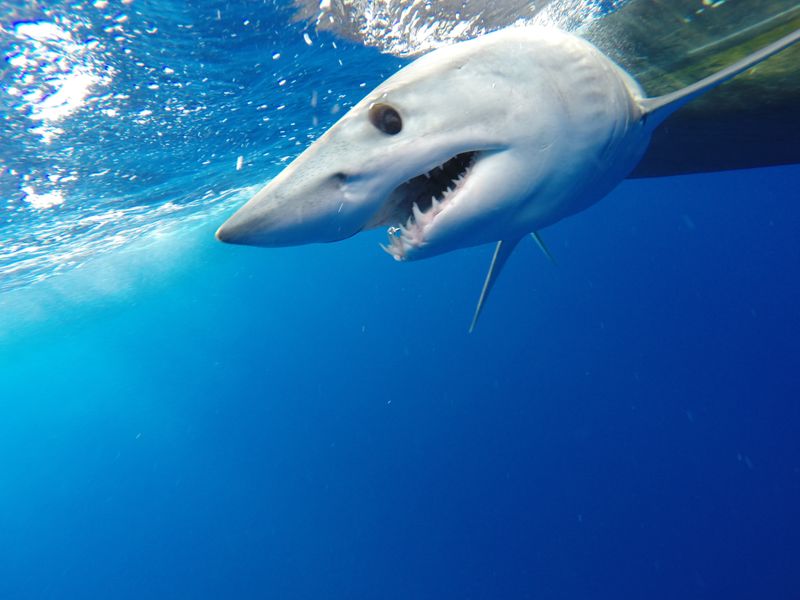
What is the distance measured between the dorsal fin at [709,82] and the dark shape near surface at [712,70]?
4.89ft

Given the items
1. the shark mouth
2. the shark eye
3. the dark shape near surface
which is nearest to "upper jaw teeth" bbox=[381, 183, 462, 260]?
the shark mouth

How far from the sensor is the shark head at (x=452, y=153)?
1.61 metres

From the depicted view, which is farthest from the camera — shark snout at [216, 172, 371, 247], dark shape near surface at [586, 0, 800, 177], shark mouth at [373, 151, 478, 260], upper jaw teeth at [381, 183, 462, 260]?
dark shape near surface at [586, 0, 800, 177]

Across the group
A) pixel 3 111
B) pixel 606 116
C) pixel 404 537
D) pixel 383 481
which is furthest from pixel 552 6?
pixel 383 481

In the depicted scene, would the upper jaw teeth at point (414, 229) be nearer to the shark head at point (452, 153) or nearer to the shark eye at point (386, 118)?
the shark head at point (452, 153)

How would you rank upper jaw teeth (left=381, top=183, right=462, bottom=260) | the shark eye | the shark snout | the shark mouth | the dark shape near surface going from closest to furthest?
the shark snout, the shark eye, upper jaw teeth (left=381, top=183, right=462, bottom=260), the shark mouth, the dark shape near surface

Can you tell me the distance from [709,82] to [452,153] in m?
1.35

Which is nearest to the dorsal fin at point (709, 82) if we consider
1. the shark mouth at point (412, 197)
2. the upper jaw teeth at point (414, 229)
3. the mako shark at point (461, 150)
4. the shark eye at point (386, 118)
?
the mako shark at point (461, 150)

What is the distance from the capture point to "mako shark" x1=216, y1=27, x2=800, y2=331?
5.28ft

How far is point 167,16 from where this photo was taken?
6.32 m

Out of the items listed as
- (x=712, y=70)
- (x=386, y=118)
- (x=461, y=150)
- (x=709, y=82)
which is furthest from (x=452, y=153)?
(x=712, y=70)

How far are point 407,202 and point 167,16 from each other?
19.7ft

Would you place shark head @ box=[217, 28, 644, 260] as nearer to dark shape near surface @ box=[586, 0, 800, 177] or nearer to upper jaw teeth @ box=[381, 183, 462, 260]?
upper jaw teeth @ box=[381, 183, 462, 260]

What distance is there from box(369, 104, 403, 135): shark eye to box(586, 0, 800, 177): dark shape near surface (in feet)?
10.1
